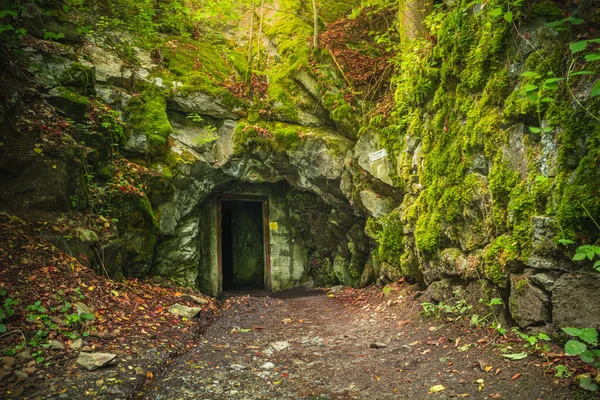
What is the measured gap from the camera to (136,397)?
2.97 m

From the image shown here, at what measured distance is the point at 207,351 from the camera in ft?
13.8

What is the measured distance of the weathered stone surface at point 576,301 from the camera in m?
2.63

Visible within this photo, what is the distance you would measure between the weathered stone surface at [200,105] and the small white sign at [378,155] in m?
3.40

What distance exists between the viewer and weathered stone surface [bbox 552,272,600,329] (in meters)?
2.63

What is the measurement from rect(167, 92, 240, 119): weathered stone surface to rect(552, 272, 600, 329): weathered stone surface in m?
6.97

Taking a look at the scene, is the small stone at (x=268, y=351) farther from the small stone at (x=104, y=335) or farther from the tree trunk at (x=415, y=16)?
the tree trunk at (x=415, y=16)

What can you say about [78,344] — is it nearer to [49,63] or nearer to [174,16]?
[49,63]

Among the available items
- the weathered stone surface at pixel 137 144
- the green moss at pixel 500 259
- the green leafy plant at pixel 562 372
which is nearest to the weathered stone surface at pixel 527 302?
the green moss at pixel 500 259

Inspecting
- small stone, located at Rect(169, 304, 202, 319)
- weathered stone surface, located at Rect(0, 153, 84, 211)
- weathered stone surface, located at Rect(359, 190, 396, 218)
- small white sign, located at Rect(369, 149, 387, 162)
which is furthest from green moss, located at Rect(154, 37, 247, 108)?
small stone, located at Rect(169, 304, 202, 319)

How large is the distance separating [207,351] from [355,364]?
1.73m

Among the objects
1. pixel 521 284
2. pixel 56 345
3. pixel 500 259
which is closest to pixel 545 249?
pixel 521 284

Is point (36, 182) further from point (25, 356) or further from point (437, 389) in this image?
point (437, 389)

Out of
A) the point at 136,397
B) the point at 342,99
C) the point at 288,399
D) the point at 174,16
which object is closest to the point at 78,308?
the point at 136,397

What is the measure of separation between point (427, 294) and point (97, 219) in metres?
5.05
